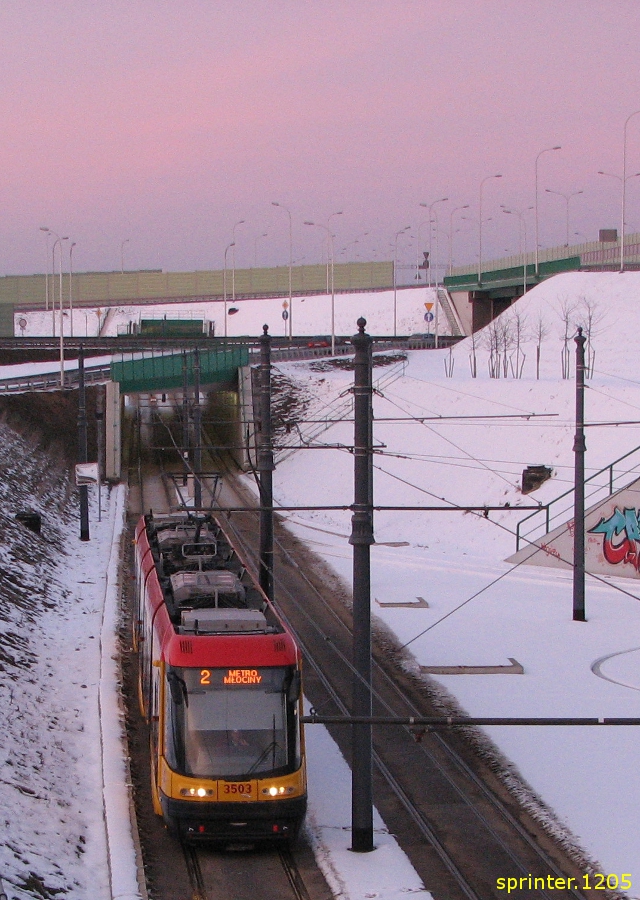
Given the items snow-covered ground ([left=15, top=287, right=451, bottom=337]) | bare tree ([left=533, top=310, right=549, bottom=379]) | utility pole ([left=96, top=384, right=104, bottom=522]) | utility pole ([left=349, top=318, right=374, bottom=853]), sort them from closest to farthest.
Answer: utility pole ([left=349, top=318, right=374, bottom=853]) < utility pole ([left=96, top=384, right=104, bottom=522]) < bare tree ([left=533, top=310, right=549, bottom=379]) < snow-covered ground ([left=15, top=287, right=451, bottom=337])

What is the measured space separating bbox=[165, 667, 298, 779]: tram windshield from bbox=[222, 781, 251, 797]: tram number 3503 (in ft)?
0.44

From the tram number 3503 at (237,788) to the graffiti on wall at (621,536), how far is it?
20096 millimetres

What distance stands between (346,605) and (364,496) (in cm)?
1560

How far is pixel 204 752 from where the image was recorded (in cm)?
1229

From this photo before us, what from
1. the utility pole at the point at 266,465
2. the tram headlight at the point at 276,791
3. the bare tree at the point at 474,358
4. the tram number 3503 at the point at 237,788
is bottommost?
the tram headlight at the point at 276,791

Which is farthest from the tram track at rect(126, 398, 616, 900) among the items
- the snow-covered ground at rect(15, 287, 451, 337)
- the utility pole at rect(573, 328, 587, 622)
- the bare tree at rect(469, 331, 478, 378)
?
the snow-covered ground at rect(15, 287, 451, 337)

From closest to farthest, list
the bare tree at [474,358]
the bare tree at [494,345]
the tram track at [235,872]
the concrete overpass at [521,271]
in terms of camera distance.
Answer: the tram track at [235,872] < the bare tree at [474,358] < the bare tree at [494,345] < the concrete overpass at [521,271]

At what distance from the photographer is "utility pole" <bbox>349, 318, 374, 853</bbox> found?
12875 millimetres

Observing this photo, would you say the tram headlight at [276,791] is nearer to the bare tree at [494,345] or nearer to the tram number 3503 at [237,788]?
the tram number 3503 at [237,788]

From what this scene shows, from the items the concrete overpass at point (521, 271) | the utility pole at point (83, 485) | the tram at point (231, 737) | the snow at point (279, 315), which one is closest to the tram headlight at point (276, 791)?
the tram at point (231, 737)

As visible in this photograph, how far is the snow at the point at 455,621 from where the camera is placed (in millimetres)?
13656

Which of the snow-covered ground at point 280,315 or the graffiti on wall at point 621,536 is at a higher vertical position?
the snow-covered ground at point 280,315

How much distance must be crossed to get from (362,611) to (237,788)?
8.47 ft

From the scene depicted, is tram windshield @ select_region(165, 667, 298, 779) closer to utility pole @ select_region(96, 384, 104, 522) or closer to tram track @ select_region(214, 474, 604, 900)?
tram track @ select_region(214, 474, 604, 900)
